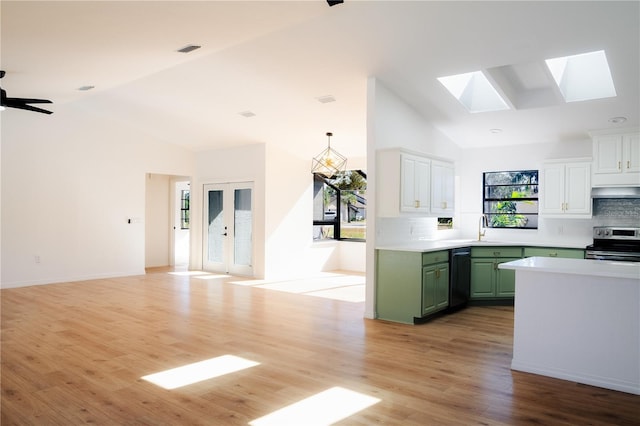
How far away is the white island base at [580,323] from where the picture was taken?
3219mm

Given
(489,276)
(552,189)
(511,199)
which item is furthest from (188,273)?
(552,189)

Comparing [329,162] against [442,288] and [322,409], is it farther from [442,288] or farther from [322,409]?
[322,409]

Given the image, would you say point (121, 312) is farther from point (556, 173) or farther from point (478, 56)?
point (556, 173)

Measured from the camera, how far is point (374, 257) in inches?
211

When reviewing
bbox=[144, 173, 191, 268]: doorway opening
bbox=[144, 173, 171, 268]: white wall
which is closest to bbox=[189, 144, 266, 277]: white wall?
bbox=[144, 173, 191, 268]: doorway opening

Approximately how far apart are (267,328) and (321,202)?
18.1 feet

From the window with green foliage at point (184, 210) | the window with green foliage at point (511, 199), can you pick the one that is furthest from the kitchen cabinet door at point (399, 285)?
the window with green foliage at point (184, 210)

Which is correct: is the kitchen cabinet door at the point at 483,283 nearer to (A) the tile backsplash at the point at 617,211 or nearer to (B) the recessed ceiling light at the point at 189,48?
(A) the tile backsplash at the point at 617,211

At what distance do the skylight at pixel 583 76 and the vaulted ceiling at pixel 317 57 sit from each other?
132mm

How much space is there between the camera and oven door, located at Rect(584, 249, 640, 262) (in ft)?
18.1

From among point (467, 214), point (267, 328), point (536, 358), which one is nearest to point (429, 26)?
point (536, 358)

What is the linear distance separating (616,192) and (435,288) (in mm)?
2895

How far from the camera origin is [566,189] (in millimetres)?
6227

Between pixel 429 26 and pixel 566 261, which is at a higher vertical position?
pixel 429 26
